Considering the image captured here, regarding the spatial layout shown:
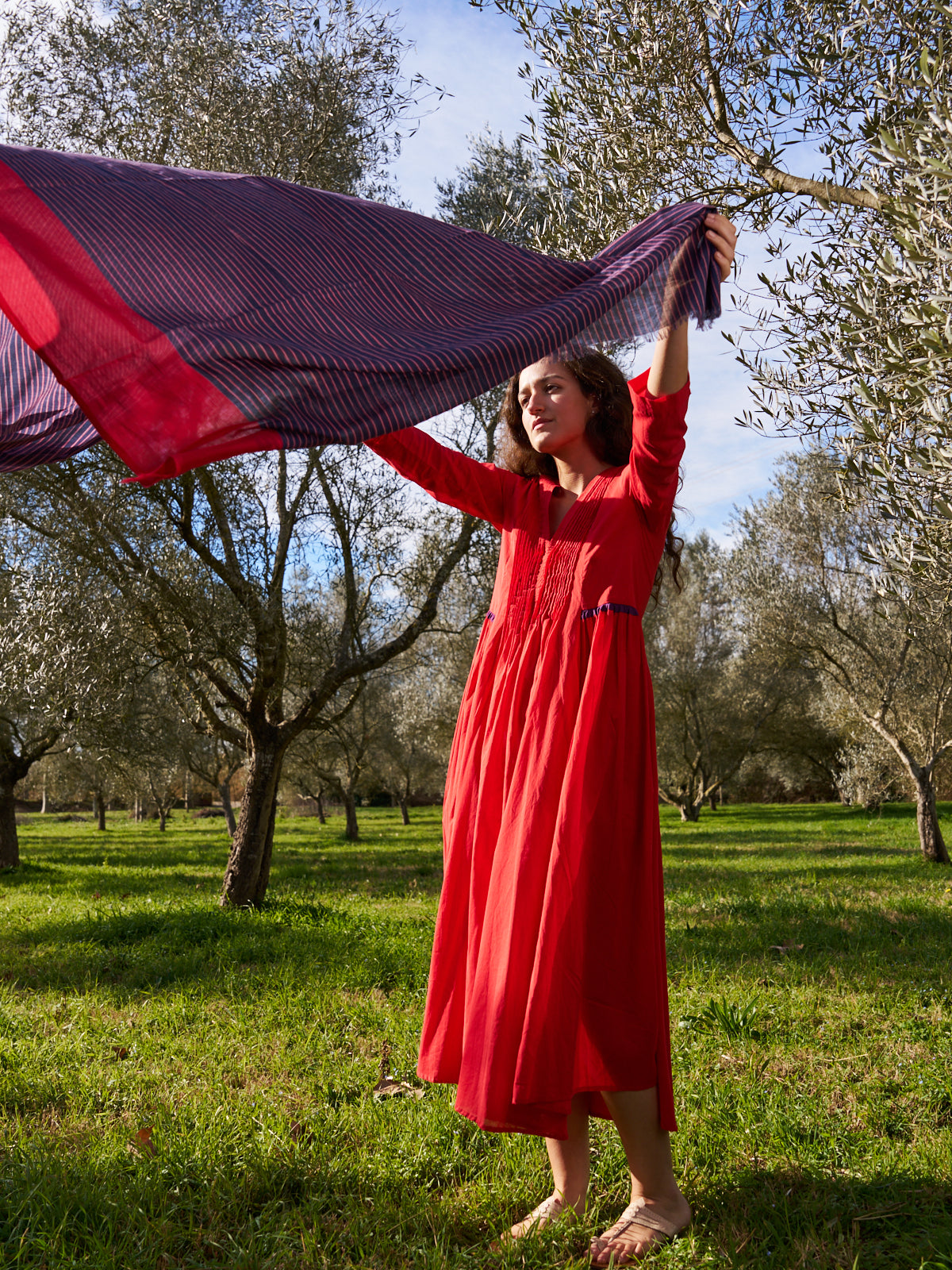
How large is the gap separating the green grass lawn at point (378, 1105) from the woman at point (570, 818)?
1.38ft

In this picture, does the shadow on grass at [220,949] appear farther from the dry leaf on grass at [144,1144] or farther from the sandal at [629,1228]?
the sandal at [629,1228]

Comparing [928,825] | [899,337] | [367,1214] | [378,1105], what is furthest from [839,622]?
[367,1214]

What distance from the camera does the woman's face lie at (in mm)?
3156

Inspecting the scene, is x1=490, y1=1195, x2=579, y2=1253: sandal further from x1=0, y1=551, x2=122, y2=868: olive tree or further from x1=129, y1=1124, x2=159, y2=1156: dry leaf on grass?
x1=0, y1=551, x2=122, y2=868: olive tree

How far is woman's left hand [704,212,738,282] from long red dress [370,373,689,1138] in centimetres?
45

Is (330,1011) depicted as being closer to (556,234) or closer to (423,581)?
(556,234)

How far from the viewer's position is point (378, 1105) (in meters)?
3.82

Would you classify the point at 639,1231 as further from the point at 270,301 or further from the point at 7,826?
the point at 7,826

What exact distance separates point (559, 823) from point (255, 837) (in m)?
8.35

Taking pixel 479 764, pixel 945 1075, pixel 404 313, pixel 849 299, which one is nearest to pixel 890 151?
pixel 849 299

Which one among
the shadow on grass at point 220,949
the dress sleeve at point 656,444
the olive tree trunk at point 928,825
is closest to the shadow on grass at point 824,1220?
the dress sleeve at point 656,444

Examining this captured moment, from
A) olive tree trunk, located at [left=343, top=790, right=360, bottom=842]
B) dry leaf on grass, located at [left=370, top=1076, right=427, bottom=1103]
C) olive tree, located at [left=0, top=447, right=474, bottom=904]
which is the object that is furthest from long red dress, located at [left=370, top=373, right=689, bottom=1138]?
olive tree trunk, located at [left=343, top=790, right=360, bottom=842]

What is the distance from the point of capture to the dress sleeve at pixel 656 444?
2742 millimetres

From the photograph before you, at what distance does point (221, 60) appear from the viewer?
28.8 ft
